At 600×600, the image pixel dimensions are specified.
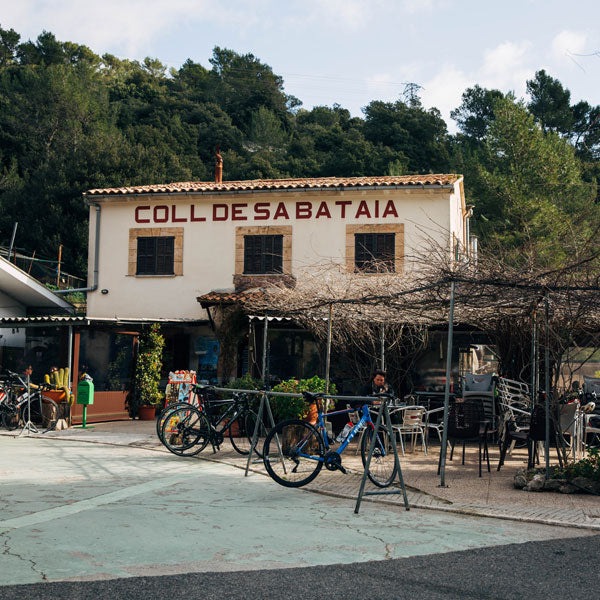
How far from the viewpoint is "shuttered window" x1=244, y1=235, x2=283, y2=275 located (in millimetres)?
18859

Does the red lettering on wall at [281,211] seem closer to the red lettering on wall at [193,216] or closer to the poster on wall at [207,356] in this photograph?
the red lettering on wall at [193,216]

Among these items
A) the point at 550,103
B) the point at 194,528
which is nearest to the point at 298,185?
the point at 194,528

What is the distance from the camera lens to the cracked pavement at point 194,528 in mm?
4730

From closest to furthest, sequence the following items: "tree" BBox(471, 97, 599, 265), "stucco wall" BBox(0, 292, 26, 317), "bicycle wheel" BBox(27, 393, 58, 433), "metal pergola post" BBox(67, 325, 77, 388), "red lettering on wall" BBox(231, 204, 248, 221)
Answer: "bicycle wheel" BBox(27, 393, 58, 433), "metal pergola post" BBox(67, 325, 77, 388), "red lettering on wall" BBox(231, 204, 248, 221), "stucco wall" BBox(0, 292, 26, 317), "tree" BBox(471, 97, 599, 265)

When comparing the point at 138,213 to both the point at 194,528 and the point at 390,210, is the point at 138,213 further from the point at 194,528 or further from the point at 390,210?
the point at 194,528

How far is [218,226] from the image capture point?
19.3 meters

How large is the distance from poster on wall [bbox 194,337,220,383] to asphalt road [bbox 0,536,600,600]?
1403cm

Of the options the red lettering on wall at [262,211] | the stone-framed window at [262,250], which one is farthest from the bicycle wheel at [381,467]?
the red lettering on wall at [262,211]

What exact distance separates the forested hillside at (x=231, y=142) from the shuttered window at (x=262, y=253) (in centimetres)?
1182

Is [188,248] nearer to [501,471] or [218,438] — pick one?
[218,438]

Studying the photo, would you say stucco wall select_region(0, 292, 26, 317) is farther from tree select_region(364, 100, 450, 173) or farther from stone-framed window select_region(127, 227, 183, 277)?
tree select_region(364, 100, 450, 173)

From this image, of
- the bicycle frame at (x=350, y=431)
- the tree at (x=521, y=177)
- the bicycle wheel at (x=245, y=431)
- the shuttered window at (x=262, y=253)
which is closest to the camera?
the bicycle frame at (x=350, y=431)

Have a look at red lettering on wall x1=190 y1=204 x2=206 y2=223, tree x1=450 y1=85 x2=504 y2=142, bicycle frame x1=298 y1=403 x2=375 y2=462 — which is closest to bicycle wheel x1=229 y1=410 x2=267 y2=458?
bicycle frame x1=298 y1=403 x2=375 y2=462

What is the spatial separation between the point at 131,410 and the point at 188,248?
4.78m
